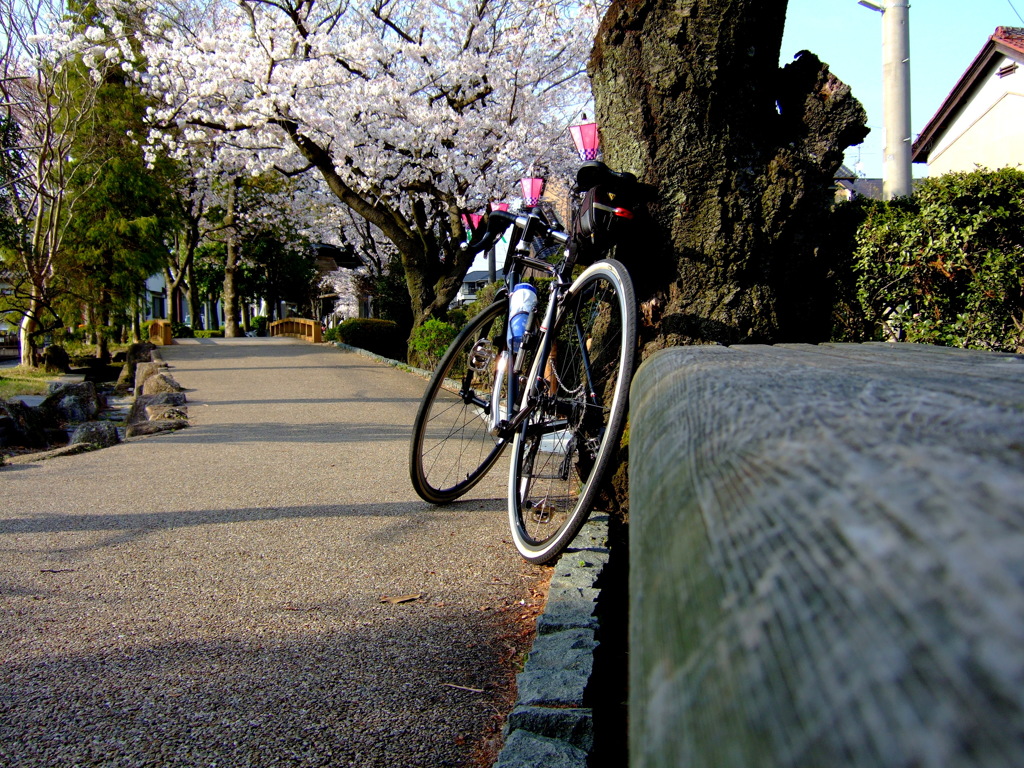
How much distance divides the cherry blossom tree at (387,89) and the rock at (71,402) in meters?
7.22

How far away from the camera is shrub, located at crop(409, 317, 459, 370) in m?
12.3

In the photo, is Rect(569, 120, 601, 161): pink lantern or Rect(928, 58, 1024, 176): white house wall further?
Rect(928, 58, 1024, 176): white house wall

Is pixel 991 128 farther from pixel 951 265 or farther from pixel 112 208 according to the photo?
pixel 112 208

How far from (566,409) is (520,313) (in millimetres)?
498

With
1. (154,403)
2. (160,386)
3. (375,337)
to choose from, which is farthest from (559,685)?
(375,337)

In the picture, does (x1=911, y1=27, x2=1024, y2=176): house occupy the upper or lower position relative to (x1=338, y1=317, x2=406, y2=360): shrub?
upper

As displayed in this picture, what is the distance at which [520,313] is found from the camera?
3.33m

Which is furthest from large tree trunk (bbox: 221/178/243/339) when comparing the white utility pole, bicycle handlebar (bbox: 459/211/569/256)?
bicycle handlebar (bbox: 459/211/569/256)

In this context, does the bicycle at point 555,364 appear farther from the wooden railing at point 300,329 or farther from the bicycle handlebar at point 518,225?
the wooden railing at point 300,329

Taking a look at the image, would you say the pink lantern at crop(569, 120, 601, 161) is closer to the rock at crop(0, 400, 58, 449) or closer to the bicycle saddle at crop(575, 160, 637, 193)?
the rock at crop(0, 400, 58, 449)

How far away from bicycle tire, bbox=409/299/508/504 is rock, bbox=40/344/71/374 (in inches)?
551

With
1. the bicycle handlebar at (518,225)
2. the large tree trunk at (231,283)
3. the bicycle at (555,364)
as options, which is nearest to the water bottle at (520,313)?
the bicycle at (555,364)

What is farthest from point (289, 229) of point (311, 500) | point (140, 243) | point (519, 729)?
point (519, 729)

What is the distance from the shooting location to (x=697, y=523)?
412mm
